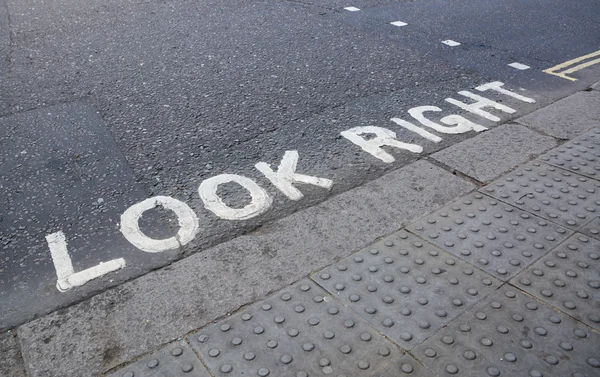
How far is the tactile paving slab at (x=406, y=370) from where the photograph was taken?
2.54m

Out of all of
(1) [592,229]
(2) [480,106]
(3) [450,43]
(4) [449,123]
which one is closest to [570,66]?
(3) [450,43]

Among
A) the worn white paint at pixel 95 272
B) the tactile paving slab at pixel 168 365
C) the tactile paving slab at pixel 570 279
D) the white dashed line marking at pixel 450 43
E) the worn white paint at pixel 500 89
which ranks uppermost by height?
the tactile paving slab at pixel 570 279

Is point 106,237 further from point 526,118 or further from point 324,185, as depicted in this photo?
point 526,118

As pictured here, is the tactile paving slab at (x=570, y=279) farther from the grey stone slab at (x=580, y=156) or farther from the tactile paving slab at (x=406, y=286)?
the grey stone slab at (x=580, y=156)

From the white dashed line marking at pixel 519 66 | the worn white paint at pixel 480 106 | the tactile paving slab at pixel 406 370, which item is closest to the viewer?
the tactile paving slab at pixel 406 370

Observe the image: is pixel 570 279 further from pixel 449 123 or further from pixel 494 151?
pixel 449 123

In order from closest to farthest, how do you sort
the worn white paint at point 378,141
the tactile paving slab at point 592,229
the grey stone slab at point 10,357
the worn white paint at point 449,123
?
the grey stone slab at point 10,357
the tactile paving slab at point 592,229
the worn white paint at point 378,141
the worn white paint at point 449,123

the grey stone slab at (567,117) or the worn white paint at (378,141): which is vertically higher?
the grey stone slab at (567,117)

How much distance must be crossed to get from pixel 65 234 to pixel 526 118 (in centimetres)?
395

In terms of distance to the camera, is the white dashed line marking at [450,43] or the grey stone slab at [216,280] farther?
the white dashed line marking at [450,43]

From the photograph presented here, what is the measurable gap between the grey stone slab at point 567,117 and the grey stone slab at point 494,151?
17 cm

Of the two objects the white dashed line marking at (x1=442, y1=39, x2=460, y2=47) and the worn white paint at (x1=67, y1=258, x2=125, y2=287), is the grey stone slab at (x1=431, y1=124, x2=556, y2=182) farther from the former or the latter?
the white dashed line marking at (x1=442, y1=39, x2=460, y2=47)

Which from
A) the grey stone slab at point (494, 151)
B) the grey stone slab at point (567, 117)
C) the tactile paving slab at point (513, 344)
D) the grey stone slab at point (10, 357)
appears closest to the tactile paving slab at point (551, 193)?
the grey stone slab at point (494, 151)

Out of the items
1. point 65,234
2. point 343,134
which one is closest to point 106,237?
point 65,234
